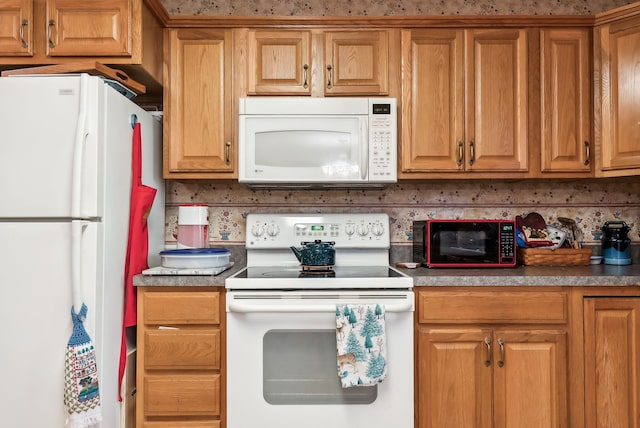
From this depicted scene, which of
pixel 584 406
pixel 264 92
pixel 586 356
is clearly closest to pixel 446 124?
pixel 264 92

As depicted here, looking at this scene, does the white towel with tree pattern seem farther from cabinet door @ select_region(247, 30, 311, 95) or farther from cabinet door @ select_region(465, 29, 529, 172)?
cabinet door @ select_region(247, 30, 311, 95)

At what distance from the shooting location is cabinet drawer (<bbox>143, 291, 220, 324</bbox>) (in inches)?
71.3

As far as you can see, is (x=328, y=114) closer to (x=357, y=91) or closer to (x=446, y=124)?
(x=357, y=91)

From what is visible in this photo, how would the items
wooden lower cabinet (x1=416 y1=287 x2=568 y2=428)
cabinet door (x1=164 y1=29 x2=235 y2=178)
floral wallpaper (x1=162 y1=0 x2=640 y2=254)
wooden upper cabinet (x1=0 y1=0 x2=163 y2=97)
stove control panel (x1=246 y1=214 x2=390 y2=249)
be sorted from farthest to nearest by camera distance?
1. floral wallpaper (x1=162 y1=0 x2=640 y2=254)
2. stove control panel (x1=246 y1=214 x2=390 y2=249)
3. cabinet door (x1=164 y1=29 x2=235 y2=178)
4. wooden upper cabinet (x1=0 y1=0 x2=163 y2=97)
5. wooden lower cabinet (x1=416 y1=287 x2=568 y2=428)

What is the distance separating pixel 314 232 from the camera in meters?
2.31

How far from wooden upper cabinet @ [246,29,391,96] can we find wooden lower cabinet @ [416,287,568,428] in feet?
3.60

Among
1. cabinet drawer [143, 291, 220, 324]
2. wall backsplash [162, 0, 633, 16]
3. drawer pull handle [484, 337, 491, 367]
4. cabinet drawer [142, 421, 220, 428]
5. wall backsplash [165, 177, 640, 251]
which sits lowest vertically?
cabinet drawer [142, 421, 220, 428]

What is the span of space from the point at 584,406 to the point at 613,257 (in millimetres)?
892

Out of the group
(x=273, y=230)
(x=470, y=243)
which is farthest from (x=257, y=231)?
(x=470, y=243)

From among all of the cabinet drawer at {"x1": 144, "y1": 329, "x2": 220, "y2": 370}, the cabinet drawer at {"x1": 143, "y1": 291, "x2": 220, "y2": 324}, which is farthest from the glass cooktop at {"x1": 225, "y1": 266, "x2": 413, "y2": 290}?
the cabinet drawer at {"x1": 144, "y1": 329, "x2": 220, "y2": 370}

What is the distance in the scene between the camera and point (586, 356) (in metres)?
1.82

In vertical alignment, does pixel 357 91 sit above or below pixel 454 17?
below

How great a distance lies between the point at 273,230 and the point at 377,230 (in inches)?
22.1

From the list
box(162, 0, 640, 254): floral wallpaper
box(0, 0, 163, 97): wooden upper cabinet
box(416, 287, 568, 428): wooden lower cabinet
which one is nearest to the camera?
box(416, 287, 568, 428): wooden lower cabinet
